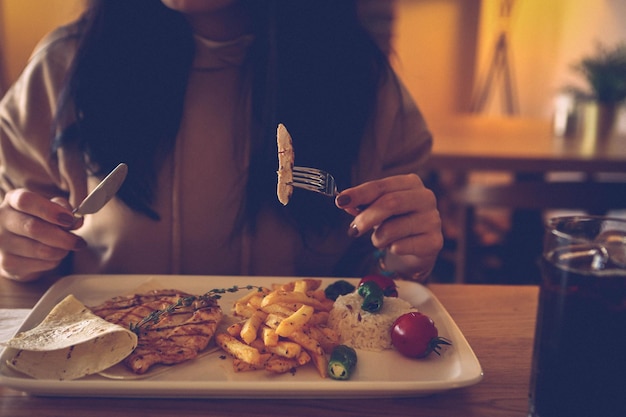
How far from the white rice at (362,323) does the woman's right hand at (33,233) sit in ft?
1.92

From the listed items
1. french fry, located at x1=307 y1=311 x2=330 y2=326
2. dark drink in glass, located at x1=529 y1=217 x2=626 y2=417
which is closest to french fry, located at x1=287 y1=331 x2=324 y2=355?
french fry, located at x1=307 y1=311 x2=330 y2=326

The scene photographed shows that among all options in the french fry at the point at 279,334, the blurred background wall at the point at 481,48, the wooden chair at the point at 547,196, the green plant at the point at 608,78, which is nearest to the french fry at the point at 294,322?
the french fry at the point at 279,334

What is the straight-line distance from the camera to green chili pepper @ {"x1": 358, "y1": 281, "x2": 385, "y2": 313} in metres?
1.13

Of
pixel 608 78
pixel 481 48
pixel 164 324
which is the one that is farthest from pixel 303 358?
pixel 481 48

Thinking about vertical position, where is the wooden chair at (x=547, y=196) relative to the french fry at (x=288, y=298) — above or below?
below

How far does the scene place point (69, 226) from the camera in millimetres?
1183

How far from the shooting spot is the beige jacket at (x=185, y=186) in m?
1.65

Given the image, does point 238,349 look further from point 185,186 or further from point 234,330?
point 185,186

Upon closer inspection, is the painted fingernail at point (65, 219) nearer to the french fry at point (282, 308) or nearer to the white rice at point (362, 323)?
the french fry at point (282, 308)

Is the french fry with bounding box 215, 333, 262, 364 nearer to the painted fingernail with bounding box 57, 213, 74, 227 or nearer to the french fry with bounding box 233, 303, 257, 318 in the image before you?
the french fry with bounding box 233, 303, 257, 318

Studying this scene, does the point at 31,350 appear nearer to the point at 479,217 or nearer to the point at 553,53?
the point at 479,217

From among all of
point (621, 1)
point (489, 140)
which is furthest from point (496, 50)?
point (489, 140)

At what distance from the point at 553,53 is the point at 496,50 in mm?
838

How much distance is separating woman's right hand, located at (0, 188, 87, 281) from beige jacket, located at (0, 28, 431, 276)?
36 cm
